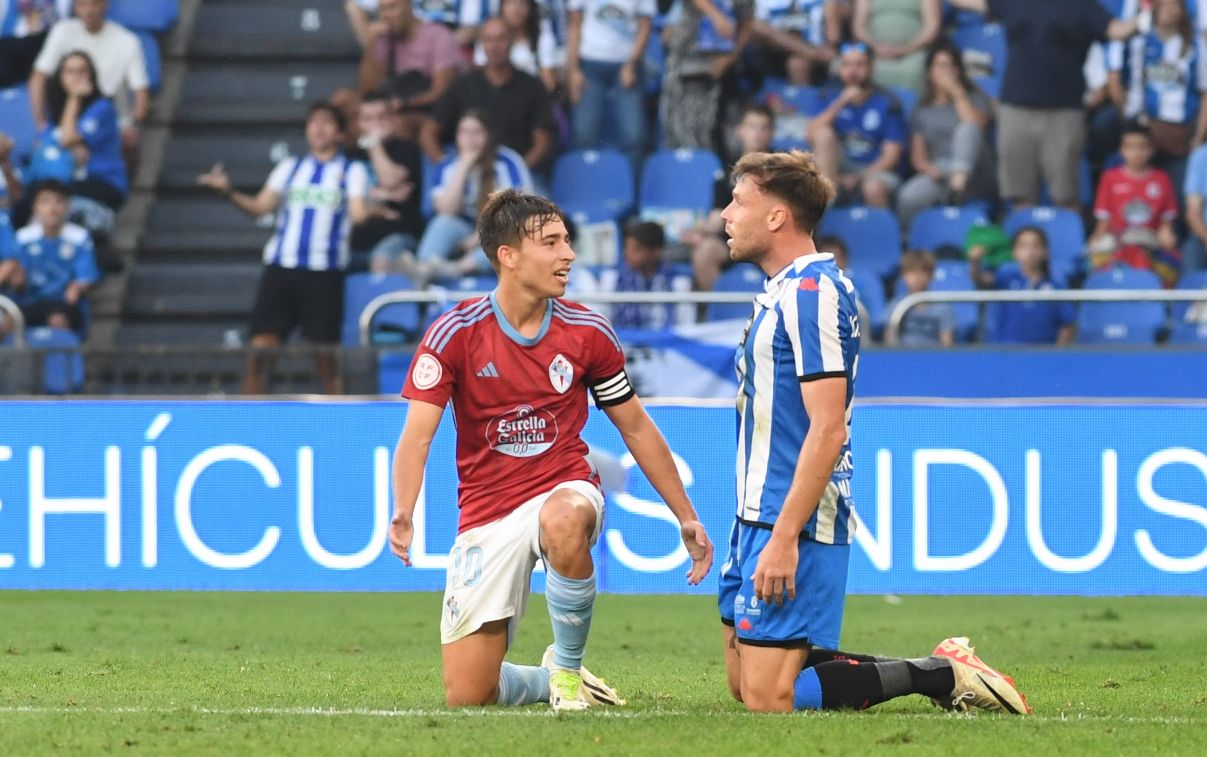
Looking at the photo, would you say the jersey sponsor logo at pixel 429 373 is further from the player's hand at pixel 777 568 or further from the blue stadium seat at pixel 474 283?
the blue stadium seat at pixel 474 283

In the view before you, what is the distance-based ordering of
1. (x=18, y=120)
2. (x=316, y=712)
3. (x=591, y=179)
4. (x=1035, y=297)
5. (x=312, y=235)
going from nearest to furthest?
(x=316, y=712)
(x=1035, y=297)
(x=312, y=235)
(x=591, y=179)
(x=18, y=120)

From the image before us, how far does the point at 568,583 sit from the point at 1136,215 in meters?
9.69

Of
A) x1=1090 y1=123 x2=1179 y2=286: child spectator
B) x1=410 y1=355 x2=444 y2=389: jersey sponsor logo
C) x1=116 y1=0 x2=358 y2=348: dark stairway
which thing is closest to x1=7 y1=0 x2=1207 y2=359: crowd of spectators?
x1=1090 y1=123 x2=1179 y2=286: child spectator

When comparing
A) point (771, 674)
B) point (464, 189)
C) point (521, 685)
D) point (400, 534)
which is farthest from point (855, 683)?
point (464, 189)

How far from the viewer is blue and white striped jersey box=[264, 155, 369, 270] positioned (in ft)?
46.3

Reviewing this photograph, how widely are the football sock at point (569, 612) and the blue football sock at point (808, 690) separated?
68 cm

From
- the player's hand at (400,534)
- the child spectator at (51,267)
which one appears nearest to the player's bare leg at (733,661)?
the player's hand at (400,534)

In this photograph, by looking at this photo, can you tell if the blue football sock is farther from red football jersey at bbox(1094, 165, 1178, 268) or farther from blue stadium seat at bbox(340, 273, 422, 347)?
red football jersey at bbox(1094, 165, 1178, 268)

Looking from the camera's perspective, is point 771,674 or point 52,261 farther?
point 52,261

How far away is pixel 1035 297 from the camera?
469 inches

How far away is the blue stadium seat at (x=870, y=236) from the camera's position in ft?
47.5

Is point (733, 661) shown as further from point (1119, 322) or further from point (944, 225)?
point (944, 225)

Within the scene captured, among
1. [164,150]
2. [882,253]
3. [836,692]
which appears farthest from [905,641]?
[164,150]

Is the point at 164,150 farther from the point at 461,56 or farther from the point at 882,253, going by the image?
the point at 882,253
